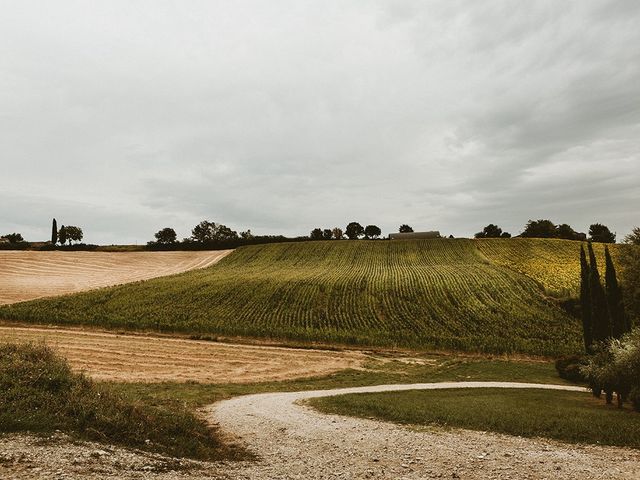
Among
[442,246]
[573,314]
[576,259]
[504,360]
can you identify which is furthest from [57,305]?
[576,259]

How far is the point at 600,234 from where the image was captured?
164m

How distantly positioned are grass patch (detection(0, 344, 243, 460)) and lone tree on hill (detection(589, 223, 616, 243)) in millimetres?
177293

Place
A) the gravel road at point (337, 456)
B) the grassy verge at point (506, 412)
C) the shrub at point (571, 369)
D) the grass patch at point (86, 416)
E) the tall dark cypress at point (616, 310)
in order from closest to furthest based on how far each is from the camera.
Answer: the gravel road at point (337, 456), the grass patch at point (86, 416), the grassy verge at point (506, 412), the tall dark cypress at point (616, 310), the shrub at point (571, 369)

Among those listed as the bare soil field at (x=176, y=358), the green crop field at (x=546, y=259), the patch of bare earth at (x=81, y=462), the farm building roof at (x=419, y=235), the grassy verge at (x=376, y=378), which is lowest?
the bare soil field at (x=176, y=358)

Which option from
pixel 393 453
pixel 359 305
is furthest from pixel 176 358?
pixel 359 305

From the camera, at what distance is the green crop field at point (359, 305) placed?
49656 mm

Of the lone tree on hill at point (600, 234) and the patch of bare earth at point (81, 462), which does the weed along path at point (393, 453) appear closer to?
the patch of bare earth at point (81, 462)

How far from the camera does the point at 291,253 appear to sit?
111750 mm

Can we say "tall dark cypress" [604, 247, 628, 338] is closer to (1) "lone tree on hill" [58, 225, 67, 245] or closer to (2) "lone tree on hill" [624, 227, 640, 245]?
(2) "lone tree on hill" [624, 227, 640, 245]

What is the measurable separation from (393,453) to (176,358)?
2777 cm

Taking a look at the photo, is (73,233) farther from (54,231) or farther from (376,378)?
(376,378)

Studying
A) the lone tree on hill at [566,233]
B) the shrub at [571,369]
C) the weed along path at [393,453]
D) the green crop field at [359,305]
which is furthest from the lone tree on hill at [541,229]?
the weed along path at [393,453]

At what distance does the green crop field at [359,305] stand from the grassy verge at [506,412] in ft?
70.6

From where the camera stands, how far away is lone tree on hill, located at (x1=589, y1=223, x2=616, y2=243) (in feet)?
535
